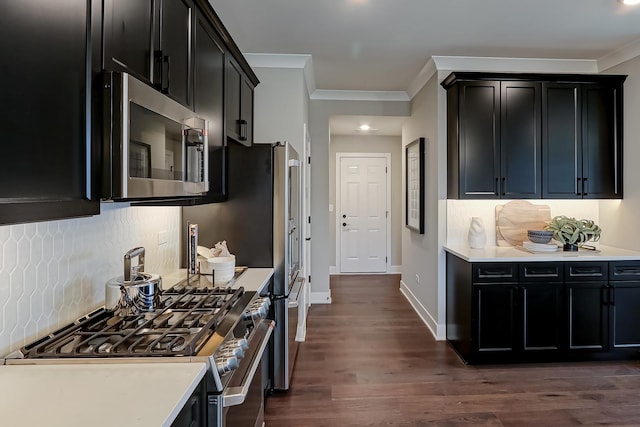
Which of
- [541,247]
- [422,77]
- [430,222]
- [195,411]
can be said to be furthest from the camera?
[422,77]

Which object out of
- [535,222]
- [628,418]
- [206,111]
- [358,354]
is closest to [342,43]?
[206,111]

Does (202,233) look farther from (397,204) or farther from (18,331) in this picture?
(397,204)

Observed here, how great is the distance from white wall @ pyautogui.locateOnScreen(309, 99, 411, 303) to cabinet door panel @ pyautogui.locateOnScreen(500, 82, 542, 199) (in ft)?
5.30

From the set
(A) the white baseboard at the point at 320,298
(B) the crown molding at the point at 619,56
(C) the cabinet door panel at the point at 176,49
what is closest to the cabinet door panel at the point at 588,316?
(B) the crown molding at the point at 619,56

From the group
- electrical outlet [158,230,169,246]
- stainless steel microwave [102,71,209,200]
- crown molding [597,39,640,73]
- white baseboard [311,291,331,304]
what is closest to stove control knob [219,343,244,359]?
stainless steel microwave [102,71,209,200]

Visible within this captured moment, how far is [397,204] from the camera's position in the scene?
7.00 metres

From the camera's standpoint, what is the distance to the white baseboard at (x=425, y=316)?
3779mm

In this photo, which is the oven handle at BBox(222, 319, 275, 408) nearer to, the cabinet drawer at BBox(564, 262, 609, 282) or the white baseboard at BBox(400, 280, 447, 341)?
the white baseboard at BBox(400, 280, 447, 341)

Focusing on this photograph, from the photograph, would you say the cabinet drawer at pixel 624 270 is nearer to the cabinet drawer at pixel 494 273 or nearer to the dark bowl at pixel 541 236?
the dark bowl at pixel 541 236

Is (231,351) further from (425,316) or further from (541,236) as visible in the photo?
(425,316)

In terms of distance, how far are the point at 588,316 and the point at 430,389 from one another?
1514 millimetres

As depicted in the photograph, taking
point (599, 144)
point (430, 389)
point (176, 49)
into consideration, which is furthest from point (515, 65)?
point (176, 49)

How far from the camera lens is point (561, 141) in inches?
140

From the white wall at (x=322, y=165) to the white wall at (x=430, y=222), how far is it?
47 centimetres
